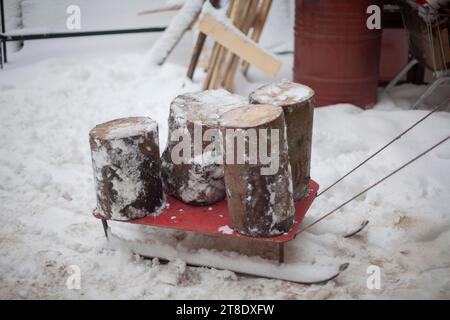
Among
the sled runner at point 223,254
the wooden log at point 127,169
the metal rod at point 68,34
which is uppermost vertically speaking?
the metal rod at point 68,34

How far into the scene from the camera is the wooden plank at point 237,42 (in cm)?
432

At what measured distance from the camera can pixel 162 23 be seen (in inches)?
272

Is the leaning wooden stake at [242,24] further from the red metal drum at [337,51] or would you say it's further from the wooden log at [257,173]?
the wooden log at [257,173]

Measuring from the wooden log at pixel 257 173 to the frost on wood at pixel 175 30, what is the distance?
8.64ft

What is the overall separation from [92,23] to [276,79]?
2699mm

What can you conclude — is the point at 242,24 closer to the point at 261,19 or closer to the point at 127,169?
the point at 261,19

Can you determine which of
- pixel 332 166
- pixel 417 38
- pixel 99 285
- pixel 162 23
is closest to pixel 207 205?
pixel 99 285

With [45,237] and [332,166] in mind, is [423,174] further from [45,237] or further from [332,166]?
[45,237]

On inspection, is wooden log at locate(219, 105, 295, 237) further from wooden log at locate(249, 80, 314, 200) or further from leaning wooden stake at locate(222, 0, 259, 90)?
leaning wooden stake at locate(222, 0, 259, 90)

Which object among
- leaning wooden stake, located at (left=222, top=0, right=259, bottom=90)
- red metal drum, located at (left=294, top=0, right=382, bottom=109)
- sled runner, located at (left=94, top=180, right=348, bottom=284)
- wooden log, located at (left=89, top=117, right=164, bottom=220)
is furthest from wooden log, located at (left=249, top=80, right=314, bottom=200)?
leaning wooden stake, located at (left=222, top=0, right=259, bottom=90)

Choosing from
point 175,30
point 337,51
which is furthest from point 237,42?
point 175,30

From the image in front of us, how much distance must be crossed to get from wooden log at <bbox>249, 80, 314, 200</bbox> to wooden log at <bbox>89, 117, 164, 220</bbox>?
0.69 m

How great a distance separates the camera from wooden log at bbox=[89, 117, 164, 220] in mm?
2896

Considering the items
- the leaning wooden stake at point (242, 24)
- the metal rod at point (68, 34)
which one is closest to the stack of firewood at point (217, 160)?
the leaning wooden stake at point (242, 24)
